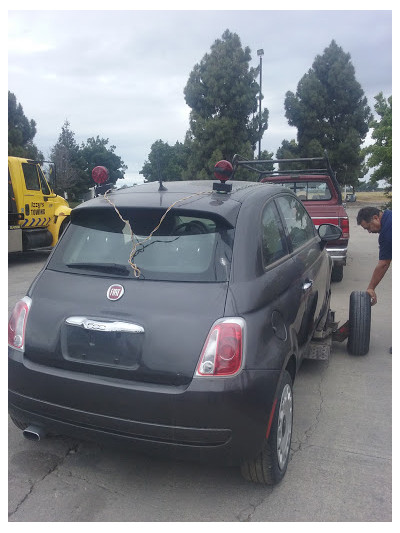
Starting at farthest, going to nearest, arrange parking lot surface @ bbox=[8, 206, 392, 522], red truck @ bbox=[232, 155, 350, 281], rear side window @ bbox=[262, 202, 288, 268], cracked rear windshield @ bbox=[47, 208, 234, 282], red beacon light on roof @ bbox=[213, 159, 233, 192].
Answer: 1. red truck @ bbox=[232, 155, 350, 281]
2. red beacon light on roof @ bbox=[213, 159, 233, 192]
3. rear side window @ bbox=[262, 202, 288, 268]
4. cracked rear windshield @ bbox=[47, 208, 234, 282]
5. parking lot surface @ bbox=[8, 206, 392, 522]

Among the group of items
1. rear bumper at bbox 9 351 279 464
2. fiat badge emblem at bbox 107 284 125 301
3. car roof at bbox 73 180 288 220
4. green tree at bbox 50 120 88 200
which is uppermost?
green tree at bbox 50 120 88 200

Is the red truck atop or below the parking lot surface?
atop

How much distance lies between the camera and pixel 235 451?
247cm

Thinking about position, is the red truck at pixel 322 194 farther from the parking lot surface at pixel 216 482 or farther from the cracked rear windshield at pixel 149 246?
the cracked rear windshield at pixel 149 246

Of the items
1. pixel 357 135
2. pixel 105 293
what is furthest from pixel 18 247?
pixel 357 135

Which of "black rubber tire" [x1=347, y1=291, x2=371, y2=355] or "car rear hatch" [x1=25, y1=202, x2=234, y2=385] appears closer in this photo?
"car rear hatch" [x1=25, y1=202, x2=234, y2=385]

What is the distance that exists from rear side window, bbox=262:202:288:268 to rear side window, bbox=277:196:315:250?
0.87 feet

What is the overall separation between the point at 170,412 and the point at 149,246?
95cm

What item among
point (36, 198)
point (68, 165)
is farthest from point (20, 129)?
point (36, 198)

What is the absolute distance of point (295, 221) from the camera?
4.16m

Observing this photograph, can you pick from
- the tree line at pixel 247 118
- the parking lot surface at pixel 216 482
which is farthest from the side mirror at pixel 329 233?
the tree line at pixel 247 118

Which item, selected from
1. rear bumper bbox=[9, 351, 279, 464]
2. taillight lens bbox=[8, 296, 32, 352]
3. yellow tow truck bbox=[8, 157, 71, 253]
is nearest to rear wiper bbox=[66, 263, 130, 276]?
taillight lens bbox=[8, 296, 32, 352]

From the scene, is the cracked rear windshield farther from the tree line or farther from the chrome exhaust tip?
the tree line

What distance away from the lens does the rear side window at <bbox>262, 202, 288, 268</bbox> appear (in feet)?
9.89
